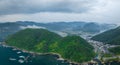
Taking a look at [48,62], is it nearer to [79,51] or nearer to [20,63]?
[20,63]

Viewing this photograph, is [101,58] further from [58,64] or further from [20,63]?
[20,63]

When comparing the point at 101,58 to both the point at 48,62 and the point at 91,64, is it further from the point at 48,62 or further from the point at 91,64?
the point at 48,62

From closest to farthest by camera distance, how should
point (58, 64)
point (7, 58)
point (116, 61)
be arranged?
1. point (58, 64)
2. point (116, 61)
3. point (7, 58)

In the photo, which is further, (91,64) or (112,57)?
(112,57)

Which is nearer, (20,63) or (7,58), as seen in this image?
(20,63)

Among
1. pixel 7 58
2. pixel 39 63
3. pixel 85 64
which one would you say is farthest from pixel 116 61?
pixel 7 58

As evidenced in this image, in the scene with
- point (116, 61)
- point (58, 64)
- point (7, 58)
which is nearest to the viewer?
point (58, 64)

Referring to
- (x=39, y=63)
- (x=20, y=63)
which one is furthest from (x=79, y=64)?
(x=20, y=63)
